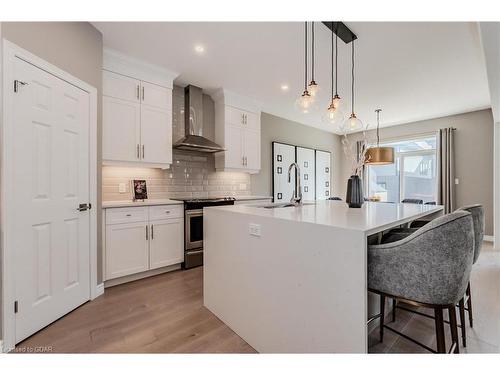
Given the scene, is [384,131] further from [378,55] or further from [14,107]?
[14,107]

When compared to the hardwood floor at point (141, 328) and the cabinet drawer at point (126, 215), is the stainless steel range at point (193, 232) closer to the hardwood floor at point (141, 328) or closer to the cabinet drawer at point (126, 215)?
the cabinet drawer at point (126, 215)

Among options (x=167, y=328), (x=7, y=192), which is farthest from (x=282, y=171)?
(x=7, y=192)

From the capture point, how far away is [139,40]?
2.52 m

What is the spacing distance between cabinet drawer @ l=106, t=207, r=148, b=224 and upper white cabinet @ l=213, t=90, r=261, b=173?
1562 millimetres

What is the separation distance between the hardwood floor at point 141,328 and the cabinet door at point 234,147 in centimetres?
219

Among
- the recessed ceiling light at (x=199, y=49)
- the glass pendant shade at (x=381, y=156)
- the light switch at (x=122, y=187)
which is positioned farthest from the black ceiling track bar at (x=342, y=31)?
the light switch at (x=122, y=187)

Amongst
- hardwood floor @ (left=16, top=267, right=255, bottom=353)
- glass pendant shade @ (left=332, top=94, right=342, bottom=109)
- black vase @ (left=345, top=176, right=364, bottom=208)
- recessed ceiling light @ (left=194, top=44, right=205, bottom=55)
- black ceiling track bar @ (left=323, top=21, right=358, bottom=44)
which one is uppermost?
recessed ceiling light @ (left=194, top=44, right=205, bottom=55)

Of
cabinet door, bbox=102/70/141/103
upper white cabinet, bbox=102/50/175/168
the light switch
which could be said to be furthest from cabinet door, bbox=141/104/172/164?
the light switch

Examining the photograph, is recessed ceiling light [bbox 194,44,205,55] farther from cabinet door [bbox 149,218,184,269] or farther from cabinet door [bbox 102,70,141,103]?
cabinet door [bbox 149,218,184,269]

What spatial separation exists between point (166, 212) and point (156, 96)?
1.53 metres

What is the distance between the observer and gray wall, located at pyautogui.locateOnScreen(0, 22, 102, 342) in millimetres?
1672

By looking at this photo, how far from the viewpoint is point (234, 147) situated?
407 centimetres
